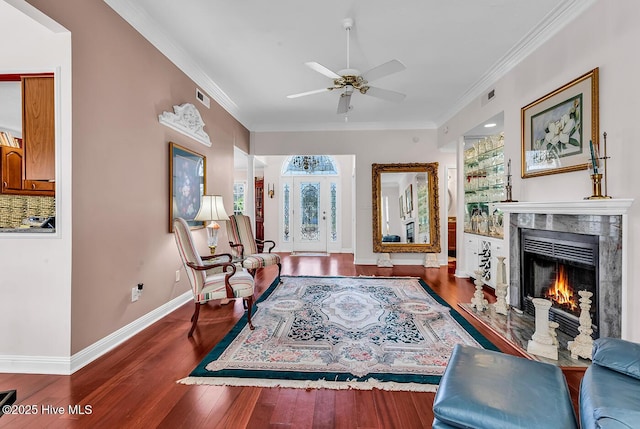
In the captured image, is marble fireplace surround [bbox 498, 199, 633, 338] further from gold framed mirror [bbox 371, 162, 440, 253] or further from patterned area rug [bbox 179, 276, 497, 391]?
gold framed mirror [bbox 371, 162, 440, 253]

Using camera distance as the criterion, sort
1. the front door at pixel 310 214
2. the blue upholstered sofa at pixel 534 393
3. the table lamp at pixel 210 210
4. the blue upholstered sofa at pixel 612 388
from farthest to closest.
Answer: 1. the front door at pixel 310 214
2. the table lamp at pixel 210 210
3. the blue upholstered sofa at pixel 534 393
4. the blue upholstered sofa at pixel 612 388

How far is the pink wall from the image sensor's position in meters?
2.17

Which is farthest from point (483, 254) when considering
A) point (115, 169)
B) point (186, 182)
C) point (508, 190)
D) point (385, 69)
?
point (115, 169)

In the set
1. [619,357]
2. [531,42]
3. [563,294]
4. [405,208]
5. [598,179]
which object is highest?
[531,42]

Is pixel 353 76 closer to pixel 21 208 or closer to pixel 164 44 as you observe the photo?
pixel 164 44

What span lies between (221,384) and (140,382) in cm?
54

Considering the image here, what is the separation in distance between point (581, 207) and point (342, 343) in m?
2.22

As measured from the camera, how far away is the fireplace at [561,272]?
8.22 ft

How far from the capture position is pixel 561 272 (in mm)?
2945

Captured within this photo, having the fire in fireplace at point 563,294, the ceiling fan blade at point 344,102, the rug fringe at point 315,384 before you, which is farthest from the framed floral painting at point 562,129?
the rug fringe at point 315,384

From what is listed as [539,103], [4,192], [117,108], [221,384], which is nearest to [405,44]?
[539,103]

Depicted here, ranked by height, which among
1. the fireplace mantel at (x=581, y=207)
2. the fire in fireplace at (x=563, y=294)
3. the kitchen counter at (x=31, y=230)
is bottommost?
the fire in fireplace at (x=563, y=294)

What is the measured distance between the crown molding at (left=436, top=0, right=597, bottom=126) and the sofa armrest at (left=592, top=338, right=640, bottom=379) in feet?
8.63

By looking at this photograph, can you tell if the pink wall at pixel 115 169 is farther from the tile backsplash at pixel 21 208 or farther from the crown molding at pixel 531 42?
the crown molding at pixel 531 42
